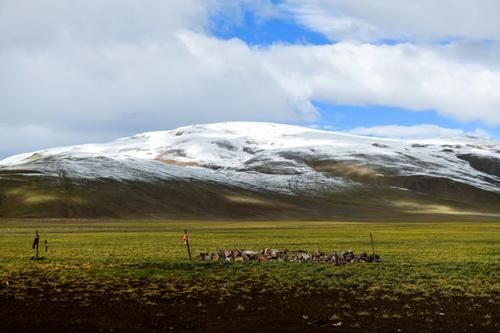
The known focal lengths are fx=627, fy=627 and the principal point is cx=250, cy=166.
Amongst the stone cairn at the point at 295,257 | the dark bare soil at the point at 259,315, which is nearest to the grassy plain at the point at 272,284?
the dark bare soil at the point at 259,315

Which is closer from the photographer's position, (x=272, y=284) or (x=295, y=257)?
(x=272, y=284)

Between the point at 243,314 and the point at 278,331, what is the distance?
313cm

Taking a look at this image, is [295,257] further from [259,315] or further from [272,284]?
[259,315]

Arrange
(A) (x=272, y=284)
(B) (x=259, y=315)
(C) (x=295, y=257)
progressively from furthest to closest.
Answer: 1. (C) (x=295, y=257)
2. (A) (x=272, y=284)
3. (B) (x=259, y=315)

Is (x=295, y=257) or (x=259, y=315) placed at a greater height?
(x=295, y=257)

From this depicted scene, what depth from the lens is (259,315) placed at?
974 inches

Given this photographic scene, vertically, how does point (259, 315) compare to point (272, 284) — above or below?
below

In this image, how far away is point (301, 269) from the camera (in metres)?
37.5

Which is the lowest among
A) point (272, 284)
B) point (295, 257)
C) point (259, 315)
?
point (259, 315)

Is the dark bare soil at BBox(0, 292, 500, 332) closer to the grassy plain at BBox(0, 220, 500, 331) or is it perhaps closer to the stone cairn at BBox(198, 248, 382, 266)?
the grassy plain at BBox(0, 220, 500, 331)

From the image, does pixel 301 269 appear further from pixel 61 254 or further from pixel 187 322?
pixel 61 254

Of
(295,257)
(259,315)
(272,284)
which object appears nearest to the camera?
(259,315)

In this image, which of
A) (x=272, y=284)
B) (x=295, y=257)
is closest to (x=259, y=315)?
(x=272, y=284)

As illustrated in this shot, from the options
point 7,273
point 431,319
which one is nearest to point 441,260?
point 431,319
